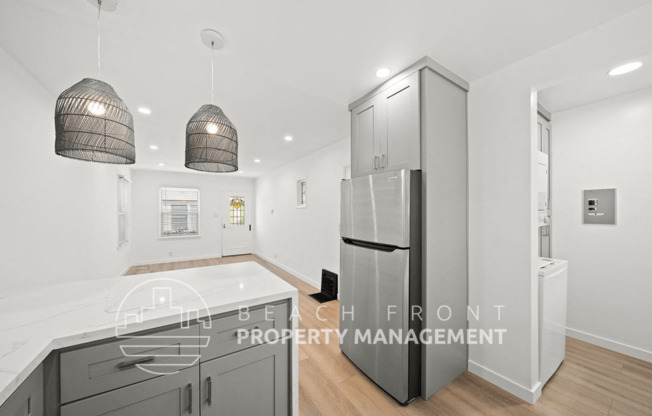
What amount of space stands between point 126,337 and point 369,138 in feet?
6.87

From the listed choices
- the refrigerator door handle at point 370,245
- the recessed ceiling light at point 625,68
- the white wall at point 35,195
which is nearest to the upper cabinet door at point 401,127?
the refrigerator door handle at point 370,245

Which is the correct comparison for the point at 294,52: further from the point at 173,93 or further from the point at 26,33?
the point at 26,33

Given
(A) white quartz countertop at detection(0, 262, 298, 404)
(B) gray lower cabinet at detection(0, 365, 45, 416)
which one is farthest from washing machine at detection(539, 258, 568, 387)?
(B) gray lower cabinet at detection(0, 365, 45, 416)

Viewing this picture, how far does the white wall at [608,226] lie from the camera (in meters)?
2.15

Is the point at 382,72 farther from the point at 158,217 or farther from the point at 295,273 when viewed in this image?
the point at 158,217

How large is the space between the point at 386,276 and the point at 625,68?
239cm

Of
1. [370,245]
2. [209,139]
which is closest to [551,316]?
[370,245]

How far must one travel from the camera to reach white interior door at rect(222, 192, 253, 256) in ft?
24.2

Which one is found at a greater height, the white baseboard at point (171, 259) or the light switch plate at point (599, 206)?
the light switch plate at point (599, 206)

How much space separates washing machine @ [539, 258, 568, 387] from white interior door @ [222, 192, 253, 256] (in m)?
7.17

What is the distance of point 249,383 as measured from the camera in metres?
1.25

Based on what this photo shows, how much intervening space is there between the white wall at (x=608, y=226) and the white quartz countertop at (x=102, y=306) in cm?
304

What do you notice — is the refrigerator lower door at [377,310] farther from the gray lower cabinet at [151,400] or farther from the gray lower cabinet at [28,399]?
the gray lower cabinet at [28,399]

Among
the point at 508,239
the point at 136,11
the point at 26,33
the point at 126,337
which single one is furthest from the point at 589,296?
the point at 26,33
